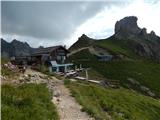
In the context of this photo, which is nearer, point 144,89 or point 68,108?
point 68,108

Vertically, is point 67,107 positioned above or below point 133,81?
above

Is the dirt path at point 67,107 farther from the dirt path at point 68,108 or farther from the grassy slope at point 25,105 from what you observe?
the grassy slope at point 25,105

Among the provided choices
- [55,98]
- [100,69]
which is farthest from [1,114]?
[100,69]

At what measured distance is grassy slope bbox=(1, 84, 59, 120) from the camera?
755 inches

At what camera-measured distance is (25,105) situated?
69.8 ft

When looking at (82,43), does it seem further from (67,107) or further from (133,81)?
(67,107)

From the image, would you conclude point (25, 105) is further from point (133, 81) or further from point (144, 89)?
point (133, 81)

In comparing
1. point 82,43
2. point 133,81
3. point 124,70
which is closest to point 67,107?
point 133,81

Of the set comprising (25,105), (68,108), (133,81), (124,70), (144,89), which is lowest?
(144,89)

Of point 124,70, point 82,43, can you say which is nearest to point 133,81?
point 124,70

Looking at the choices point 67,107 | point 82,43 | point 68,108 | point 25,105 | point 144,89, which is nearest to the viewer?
point 25,105

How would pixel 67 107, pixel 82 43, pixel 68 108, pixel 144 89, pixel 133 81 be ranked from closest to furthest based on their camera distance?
pixel 68 108, pixel 67 107, pixel 144 89, pixel 133 81, pixel 82 43

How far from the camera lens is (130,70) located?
130 m

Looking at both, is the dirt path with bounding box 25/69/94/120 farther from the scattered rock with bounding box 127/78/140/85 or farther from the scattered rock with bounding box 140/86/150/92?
the scattered rock with bounding box 127/78/140/85
